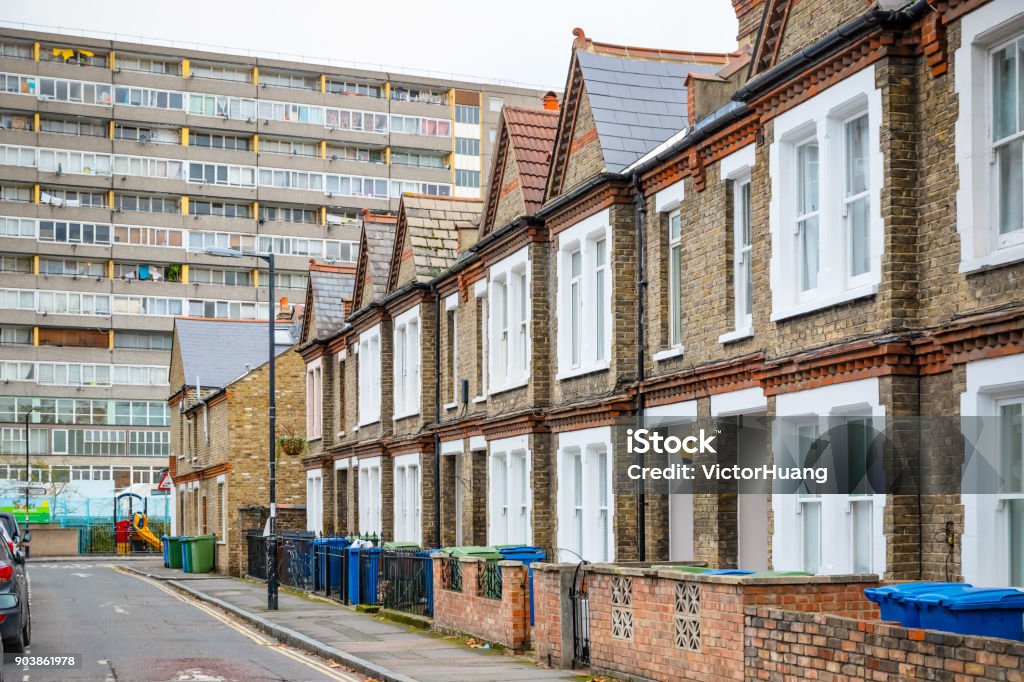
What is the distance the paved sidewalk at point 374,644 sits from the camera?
53.0 ft

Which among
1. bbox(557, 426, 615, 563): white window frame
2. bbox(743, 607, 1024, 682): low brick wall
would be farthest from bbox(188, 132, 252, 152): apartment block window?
bbox(743, 607, 1024, 682): low brick wall

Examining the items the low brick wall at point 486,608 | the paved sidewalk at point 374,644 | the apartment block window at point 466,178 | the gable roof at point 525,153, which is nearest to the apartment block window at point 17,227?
the apartment block window at point 466,178

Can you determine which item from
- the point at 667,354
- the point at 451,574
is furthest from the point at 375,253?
the point at 667,354

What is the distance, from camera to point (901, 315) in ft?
43.4

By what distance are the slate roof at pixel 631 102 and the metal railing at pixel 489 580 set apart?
21.0 ft

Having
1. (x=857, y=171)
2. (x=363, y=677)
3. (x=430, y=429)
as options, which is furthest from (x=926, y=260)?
(x=430, y=429)

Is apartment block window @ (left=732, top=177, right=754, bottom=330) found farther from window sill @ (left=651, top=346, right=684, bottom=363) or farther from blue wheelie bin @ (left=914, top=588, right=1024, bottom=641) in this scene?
blue wheelie bin @ (left=914, top=588, right=1024, bottom=641)

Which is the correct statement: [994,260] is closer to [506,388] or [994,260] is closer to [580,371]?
[580,371]

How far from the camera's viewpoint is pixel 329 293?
42.2 meters

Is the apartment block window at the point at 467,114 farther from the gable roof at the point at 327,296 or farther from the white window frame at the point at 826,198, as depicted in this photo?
the white window frame at the point at 826,198

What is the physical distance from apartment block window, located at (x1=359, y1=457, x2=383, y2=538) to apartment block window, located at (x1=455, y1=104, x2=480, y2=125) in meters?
74.1

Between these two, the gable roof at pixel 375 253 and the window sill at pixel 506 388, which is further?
the gable roof at pixel 375 253

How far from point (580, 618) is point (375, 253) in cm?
2086

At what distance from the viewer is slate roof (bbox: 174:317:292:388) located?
5703 centimetres
